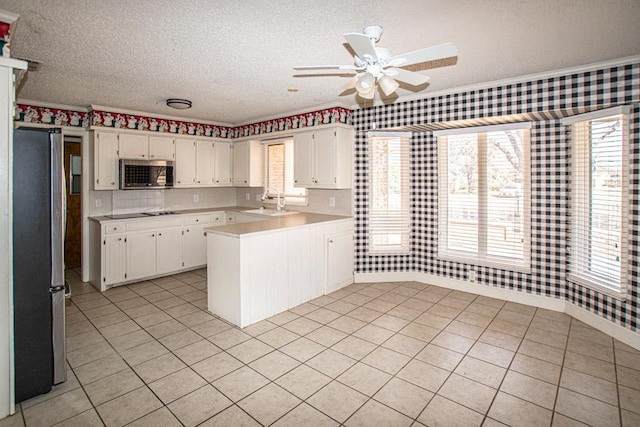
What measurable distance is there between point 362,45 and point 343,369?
229 centimetres

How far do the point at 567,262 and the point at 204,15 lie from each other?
4.18 meters

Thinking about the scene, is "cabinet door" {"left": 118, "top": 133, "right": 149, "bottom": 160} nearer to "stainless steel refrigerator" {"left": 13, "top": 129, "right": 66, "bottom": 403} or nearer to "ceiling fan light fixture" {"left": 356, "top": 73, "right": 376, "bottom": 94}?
"stainless steel refrigerator" {"left": 13, "top": 129, "right": 66, "bottom": 403}

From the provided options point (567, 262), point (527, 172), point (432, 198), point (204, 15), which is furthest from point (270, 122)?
point (567, 262)

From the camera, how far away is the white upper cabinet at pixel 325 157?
15.3 feet

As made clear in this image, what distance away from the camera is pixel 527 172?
397cm

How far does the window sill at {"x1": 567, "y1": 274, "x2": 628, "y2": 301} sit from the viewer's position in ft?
10.3

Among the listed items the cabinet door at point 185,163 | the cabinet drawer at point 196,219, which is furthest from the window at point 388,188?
the cabinet door at point 185,163

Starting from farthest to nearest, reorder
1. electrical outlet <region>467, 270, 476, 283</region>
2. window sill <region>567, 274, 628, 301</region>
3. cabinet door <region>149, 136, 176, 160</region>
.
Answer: cabinet door <region>149, 136, 176, 160</region> → electrical outlet <region>467, 270, 476, 283</region> → window sill <region>567, 274, 628, 301</region>

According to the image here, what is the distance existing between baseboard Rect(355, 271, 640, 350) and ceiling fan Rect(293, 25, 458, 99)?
291 centimetres

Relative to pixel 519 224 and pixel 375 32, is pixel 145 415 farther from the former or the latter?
pixel 519 224

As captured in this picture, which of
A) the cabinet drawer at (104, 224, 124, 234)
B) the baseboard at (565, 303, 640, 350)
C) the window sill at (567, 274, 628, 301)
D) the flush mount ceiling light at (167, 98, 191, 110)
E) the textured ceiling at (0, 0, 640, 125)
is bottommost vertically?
the baseboard at (565, 303, 640, 350)

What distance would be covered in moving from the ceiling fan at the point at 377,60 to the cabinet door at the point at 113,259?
12.3ft

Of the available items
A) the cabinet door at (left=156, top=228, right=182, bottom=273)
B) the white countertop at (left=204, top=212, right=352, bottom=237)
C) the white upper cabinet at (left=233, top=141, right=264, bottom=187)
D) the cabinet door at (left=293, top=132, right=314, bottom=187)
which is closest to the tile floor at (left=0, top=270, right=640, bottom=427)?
the white countertop at (left=204, top=212, right=352, bottom=237)

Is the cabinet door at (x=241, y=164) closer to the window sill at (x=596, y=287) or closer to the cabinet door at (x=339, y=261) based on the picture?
the cabinet door at (x=339, y=261)
